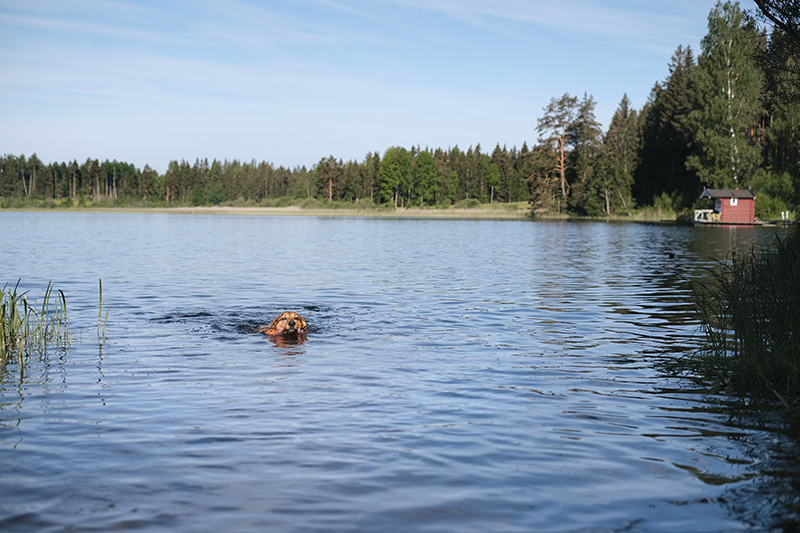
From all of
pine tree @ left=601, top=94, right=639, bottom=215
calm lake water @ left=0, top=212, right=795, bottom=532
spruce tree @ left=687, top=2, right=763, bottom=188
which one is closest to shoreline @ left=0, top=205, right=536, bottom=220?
pine tree @ left=601, top=94, right=639, bottom=215

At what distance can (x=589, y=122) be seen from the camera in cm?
10650

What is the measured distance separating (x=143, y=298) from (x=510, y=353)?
37.6ft

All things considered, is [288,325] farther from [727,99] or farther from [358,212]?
[358,212]

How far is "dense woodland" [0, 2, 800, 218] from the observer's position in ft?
203

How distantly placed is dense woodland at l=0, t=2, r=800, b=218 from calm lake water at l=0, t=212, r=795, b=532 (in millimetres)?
9115

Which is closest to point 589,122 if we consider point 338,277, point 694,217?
point 694,217

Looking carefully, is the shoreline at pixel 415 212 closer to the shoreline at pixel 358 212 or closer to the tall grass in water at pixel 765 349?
the shoreline at pixel 358 212

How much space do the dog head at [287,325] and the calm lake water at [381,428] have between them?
1.27 feet

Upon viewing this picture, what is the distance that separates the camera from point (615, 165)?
304 ft

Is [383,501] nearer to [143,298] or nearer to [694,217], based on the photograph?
[143,298]

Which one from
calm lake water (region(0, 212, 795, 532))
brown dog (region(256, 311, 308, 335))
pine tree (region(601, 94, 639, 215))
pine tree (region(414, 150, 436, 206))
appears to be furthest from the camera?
pine tree (region(414, 150, 436, 206))

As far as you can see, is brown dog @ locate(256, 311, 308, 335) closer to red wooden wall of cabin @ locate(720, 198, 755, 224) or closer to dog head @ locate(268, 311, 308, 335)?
dog head @ locate(268, 311, 308, 335)

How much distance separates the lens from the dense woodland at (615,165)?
61.9 metres

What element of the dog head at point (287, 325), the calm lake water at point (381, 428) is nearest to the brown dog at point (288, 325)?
the dog head at point (287, 325)
